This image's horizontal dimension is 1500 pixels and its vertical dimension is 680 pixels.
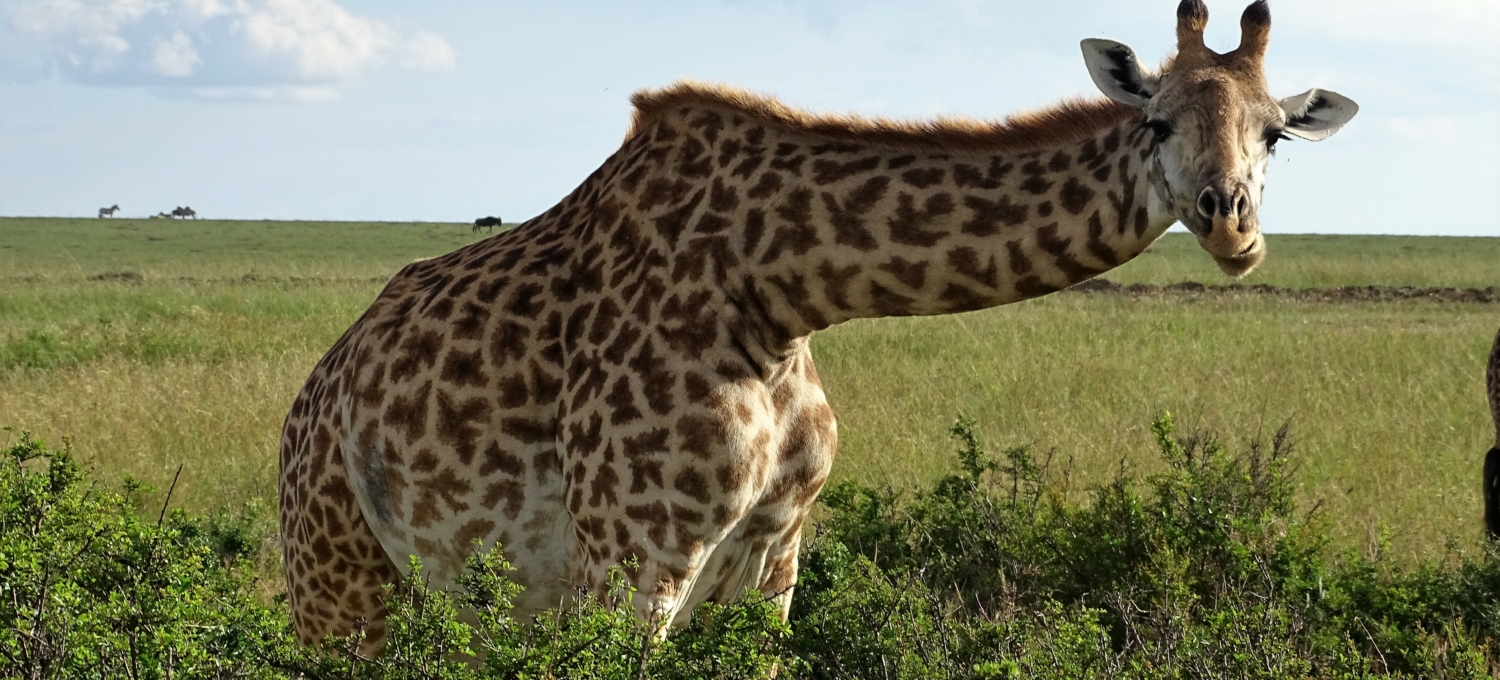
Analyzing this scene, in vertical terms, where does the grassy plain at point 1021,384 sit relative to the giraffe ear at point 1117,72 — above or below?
below

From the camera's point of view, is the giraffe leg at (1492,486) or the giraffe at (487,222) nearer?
the giraffe leg at (1492,486)

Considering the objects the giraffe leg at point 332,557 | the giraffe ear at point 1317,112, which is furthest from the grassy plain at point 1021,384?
the giraffe leg at point 332,557

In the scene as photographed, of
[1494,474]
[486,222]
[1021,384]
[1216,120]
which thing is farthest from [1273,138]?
[486,222]

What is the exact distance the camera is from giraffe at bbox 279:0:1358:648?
132 inches

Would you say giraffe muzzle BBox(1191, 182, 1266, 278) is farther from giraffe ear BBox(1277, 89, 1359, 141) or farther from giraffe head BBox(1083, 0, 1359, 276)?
giraffe ear BBox(1277, 89, 1359, 141)

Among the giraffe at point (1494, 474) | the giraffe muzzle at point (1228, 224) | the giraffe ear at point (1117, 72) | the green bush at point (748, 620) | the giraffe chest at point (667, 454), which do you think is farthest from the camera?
the giraffe at point (1494, 474)

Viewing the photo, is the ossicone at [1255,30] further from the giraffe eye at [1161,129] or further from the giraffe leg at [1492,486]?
the giraffe leg at [1492,486]

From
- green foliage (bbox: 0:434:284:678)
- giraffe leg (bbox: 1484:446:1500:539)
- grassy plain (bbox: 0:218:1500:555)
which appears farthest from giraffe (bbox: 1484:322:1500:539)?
green foliage (bbox: 0:434:284:678)

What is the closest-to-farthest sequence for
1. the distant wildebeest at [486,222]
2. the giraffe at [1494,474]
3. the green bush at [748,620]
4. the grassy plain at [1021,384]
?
1. the green bush at [748,620]
2. the giraffe at [1494,474]
3. the grassy plain at [1021,384]
4. the distant wildebeest at [486,222]

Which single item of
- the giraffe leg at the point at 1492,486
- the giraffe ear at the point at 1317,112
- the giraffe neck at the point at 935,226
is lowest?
the giraffe leg at the point at 1492,486

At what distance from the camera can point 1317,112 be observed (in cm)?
340

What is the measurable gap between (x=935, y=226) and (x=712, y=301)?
0.59 metres

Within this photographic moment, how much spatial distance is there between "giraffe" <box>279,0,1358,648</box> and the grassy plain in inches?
161

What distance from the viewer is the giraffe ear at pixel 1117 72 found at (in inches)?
Result: 130
